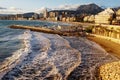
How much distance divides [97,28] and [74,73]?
159ft

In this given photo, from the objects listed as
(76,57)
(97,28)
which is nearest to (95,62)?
(76,57)

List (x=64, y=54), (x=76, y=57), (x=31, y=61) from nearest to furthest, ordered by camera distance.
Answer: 1. (x=31, y=61)
2. (x=76, y=57)
3. (x=64, y=54)

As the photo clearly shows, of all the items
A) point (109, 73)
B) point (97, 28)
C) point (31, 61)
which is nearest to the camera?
point (109, 73)

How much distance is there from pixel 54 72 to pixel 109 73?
4541 mm

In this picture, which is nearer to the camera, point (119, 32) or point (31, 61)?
point (31, 61)

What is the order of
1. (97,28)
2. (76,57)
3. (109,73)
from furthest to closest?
1. (97,28)
2. (76,57)
3. (109,73)

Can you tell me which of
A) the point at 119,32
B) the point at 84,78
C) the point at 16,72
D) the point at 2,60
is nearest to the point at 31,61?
the point at 2,60

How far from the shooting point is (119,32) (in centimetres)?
5172

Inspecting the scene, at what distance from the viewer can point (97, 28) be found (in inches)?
2766

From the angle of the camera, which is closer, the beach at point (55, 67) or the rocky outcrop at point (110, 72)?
the rocky outcrop at point (110, 72)

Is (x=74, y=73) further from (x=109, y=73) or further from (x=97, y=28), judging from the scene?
(x=97, y=28)

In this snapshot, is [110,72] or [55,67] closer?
[110,72]

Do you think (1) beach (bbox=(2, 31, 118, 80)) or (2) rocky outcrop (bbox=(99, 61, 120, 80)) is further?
(1) beach (bbox=(2, 31, 118, 80))

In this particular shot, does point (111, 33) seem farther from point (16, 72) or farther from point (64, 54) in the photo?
point (16, 72)
